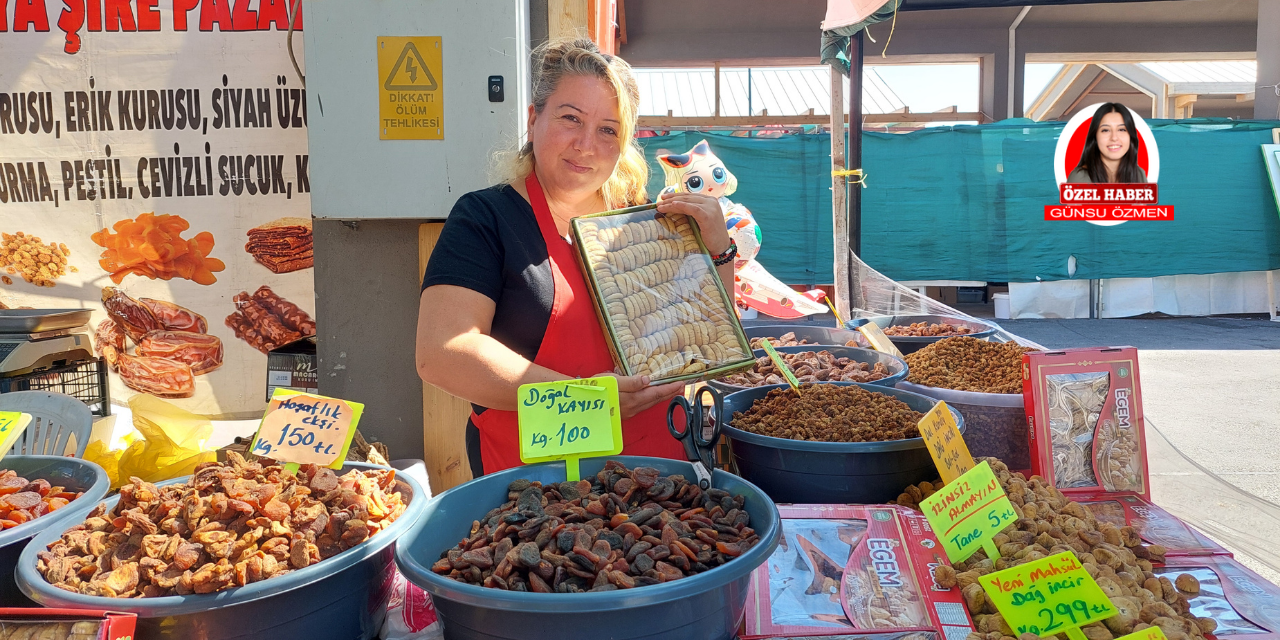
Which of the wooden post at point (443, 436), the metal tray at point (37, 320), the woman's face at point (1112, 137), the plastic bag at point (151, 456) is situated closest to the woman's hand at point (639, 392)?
the plastic bag at point (151, 456)

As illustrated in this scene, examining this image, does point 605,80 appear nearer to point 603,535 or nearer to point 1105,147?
point 603,535

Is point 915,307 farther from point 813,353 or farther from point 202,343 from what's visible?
point 202,343

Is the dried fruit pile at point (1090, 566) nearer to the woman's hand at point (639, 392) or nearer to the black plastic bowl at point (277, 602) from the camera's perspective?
the woman's hand at point (639, 392)

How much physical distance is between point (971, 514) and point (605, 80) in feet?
3.62

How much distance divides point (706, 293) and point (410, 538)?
884 millimetres

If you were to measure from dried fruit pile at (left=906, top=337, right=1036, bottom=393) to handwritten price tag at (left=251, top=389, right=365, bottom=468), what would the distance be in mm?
1498

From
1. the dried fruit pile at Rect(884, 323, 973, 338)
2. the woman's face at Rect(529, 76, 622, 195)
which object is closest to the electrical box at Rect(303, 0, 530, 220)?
the woman's face at Rect(529, 76, 622, 195)

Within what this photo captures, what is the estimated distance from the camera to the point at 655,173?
30.5 ft

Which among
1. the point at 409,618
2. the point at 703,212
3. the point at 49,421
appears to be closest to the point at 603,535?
the point at 409,618

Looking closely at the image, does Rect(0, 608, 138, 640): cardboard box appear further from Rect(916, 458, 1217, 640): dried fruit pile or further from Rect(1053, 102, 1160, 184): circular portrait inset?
Rect(1053, 102, 1160, 184): circular portrait inset

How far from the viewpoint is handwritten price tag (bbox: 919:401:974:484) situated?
135 cm

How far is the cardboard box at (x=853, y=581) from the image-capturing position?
1083 mm

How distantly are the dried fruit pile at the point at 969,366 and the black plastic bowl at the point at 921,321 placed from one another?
10.4 inches

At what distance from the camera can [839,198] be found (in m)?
5.42
